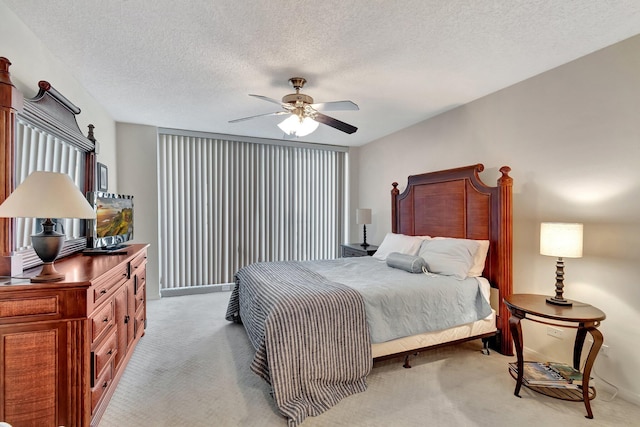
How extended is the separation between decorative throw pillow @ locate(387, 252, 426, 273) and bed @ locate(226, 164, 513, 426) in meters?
0.02

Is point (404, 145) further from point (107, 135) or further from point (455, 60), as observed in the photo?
point (107, 135)

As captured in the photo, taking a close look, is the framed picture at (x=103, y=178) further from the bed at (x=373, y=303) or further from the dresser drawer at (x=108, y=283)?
the bed at (x=373, y=303)

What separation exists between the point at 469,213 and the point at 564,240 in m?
1.13

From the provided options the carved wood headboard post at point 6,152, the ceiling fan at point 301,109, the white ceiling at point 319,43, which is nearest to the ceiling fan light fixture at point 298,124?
the ceiling fan at point 301,109

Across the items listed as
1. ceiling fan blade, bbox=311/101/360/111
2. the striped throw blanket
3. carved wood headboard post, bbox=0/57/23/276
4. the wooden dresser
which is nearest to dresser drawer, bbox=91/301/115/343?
the wooden dresser

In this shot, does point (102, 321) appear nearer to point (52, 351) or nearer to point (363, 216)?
point (52, 351)

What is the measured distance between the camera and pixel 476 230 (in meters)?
3.21

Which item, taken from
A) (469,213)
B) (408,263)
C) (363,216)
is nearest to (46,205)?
(408,263)

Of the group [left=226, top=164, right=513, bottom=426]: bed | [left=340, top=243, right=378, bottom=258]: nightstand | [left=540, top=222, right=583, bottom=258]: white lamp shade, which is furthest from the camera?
[left=340, top=243, right=378, bottom=258]: nightstand

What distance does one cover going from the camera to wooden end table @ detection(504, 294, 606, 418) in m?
1.98

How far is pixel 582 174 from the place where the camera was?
242 centimetres

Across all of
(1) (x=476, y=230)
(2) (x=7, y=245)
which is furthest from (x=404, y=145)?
(2) (x=7, y=245)

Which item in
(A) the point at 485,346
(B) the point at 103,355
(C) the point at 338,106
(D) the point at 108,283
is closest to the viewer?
(B) the point at 103,355

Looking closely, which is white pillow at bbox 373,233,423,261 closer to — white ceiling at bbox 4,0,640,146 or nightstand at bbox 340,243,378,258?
nightstand at bbox 340,243,378,258
